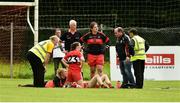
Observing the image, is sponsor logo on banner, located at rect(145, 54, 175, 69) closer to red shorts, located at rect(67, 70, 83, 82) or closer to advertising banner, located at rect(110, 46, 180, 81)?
advertising banner, located at rect(110, 46, 180, 81)

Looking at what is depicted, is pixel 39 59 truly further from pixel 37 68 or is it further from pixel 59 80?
pixel 59 80

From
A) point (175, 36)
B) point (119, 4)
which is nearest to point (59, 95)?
point (175, 36)

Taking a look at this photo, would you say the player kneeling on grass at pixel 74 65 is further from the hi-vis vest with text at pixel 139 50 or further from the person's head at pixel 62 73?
the hi-vis vest with text at pixel 139 50

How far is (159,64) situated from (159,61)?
12 cm

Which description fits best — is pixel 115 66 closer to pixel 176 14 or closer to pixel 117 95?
pixel 117 95

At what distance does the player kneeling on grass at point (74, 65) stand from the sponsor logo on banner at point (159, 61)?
774 cm

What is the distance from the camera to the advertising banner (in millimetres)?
28469

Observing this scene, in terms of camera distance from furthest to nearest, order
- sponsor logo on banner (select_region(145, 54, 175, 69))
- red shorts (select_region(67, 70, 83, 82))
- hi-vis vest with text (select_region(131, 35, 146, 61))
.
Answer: sponsor logo on banner (select_region(145, 54, 175, 69)), hi-vis vest with text (select_region(131, 35, 146, 61)), red shorts (select_region(67, 70, 83, 82))

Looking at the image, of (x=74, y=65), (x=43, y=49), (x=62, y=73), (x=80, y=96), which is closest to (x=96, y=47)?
(x=74, y=65)

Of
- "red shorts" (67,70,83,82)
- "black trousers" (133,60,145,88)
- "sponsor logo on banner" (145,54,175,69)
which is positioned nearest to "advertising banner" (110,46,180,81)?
"sponsor logo on banner" (145,54,175,69)

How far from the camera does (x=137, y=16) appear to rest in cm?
4428

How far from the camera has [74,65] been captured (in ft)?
69.7

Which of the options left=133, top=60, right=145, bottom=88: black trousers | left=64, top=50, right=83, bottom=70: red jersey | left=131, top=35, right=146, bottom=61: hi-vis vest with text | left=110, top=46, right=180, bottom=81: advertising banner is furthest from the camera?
left=110, top=46, right=180, bottom=81: advertising banner

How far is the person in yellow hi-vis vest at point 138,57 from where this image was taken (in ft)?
71.4
